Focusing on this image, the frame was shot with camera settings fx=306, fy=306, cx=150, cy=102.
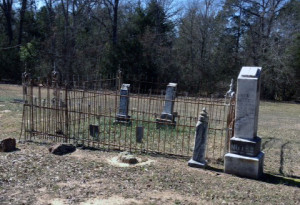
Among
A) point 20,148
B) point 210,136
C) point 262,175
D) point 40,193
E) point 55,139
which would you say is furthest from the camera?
point 210,136

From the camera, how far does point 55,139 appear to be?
8.74 metres

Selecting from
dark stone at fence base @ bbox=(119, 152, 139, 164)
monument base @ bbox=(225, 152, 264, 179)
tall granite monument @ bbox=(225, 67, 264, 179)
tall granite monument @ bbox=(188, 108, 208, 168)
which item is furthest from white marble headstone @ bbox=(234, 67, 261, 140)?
dark stone at fence base @ bbox=(119, 152, 139, 164)

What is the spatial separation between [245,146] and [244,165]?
40cm

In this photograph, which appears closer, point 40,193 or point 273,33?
point 40,193

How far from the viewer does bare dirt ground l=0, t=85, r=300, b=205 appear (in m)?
5.13

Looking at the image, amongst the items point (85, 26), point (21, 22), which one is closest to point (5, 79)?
point (21, 22)

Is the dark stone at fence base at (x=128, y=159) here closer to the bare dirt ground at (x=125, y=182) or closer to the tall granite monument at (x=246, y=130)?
the bare dirt ground at (x=125, y=182)

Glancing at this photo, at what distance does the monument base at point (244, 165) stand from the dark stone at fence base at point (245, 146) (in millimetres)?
83

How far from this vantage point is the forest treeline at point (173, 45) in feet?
91.9

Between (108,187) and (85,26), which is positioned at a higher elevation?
(85,26)

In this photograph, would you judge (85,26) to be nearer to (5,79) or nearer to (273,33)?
(5,79)

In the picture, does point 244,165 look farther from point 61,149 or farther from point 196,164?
point 61,149

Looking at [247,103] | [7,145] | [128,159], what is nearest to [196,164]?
[128,159]

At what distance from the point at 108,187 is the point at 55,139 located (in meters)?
3.80
